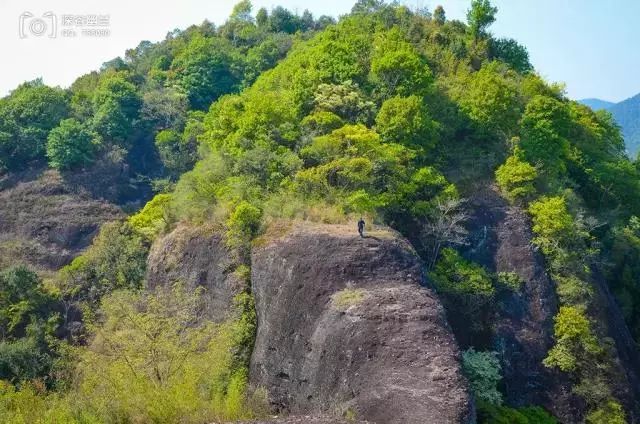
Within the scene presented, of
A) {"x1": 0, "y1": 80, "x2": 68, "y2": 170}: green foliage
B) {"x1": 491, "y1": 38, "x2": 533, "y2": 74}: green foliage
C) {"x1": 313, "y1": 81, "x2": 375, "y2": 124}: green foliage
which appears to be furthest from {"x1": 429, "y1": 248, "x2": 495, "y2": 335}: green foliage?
{"x1": 0, "y1": 80, "x2": 68, "y2": 170}: green foliage

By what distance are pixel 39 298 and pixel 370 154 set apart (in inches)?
756

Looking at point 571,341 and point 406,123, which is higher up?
point 406,123

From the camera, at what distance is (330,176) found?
29.7 meters

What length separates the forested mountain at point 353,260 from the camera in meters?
20.8

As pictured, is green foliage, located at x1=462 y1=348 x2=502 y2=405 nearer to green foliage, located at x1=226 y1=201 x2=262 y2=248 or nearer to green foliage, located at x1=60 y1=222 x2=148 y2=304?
green foliage, located at x1=226 y1=201 x2=262 y2=248

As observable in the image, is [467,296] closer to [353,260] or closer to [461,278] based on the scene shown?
[461,278]

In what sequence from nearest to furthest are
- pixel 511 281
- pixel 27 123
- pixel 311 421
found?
pixel 311 421, pixel 511 281, pixel 27 123

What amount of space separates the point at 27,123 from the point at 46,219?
29.4ft

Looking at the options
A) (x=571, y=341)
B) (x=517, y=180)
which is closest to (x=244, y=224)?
(x=517, y=180)

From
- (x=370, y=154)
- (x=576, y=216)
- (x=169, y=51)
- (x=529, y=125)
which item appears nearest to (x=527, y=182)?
(x=576, y=216)

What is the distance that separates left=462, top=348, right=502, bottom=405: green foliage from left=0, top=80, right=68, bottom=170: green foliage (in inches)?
1435

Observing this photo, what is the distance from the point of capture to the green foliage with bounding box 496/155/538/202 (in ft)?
103

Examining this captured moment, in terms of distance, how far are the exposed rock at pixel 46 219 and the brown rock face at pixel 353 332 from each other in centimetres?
2185

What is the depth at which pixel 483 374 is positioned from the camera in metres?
24.4
